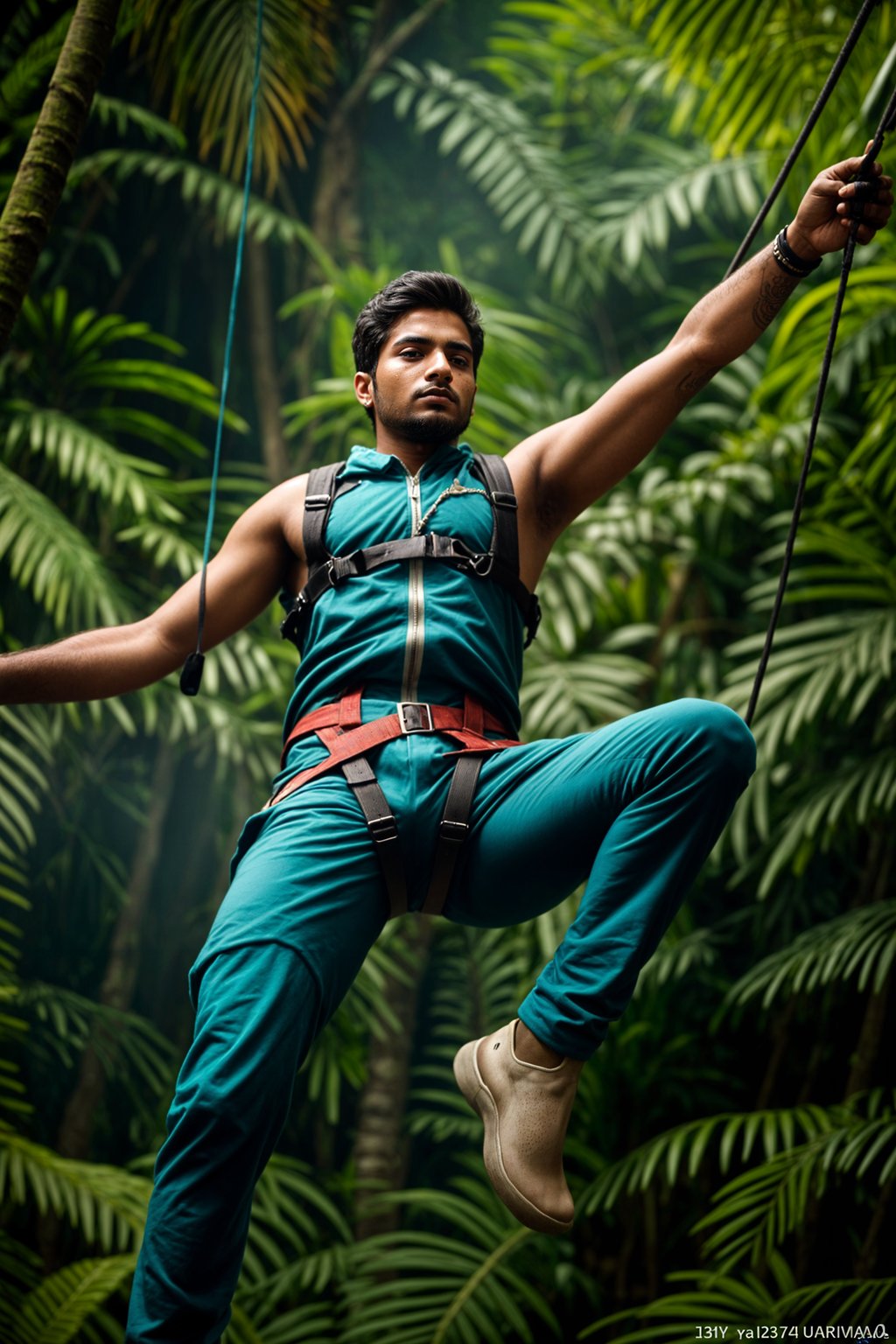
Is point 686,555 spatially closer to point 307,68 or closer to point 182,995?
point 307,68

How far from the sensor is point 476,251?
17.7 feet

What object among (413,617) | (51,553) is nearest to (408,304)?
(413,617)

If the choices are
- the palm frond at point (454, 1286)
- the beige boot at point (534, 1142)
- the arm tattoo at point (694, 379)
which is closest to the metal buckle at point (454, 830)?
the beige boot at point (534, 1142)

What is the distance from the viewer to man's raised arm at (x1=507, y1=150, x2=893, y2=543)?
187cm

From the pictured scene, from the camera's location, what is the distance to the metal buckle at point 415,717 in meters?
1.79

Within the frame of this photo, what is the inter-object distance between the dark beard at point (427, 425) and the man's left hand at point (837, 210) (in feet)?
1.77

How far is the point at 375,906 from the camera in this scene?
68.9 inches

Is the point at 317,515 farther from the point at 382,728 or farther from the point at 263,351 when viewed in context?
the point at 263,351

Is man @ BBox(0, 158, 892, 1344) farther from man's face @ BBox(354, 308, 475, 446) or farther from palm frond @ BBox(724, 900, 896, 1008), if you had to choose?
palm frond @ BBox(724, 900, 896, 1008)

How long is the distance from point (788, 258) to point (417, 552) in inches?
26.5

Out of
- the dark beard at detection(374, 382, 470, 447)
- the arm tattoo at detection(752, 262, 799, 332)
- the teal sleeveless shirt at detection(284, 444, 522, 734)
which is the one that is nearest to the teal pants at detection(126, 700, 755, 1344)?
the teal sleeveless shirt at detection(284, 444, 522, 734)

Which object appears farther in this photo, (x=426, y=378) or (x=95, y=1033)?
(x=95, y=1033)

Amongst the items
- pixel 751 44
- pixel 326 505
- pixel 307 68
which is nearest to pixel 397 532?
pixel 326 505

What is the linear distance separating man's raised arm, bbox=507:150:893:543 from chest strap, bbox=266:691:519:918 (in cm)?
38
